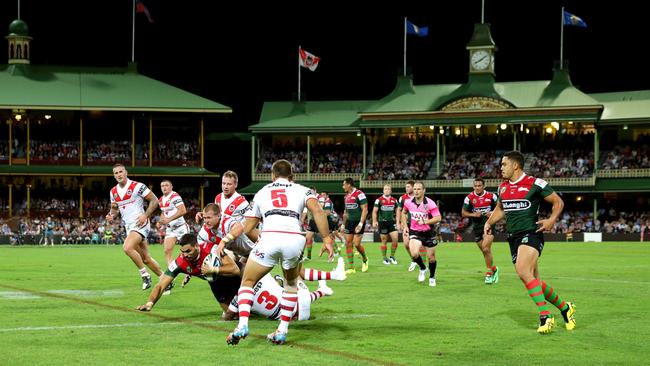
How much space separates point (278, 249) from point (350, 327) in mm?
2296

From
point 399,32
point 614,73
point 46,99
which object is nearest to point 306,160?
point 46,99

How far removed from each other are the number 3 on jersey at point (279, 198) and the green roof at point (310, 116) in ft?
214

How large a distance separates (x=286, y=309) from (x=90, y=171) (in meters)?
60.8

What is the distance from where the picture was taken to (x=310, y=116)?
80500mm

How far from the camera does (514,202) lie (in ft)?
45.3

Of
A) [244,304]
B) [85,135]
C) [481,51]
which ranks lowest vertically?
[244,304]

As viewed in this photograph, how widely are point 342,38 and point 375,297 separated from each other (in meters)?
83.2

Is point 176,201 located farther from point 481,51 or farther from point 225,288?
point 481,51

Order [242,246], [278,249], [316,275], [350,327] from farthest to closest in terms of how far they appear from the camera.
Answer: [242,246], [316,275], [350,327], [278,249]

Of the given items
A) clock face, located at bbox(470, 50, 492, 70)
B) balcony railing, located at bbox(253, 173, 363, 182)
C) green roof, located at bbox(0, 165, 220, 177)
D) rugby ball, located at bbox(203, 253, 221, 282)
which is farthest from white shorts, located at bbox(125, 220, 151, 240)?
clock face, located at bbox(470, 50, 492, 70)

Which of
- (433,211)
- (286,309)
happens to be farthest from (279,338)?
(433,211)

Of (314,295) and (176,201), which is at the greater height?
(176,201)

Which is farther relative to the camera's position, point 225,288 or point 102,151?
point 102,151

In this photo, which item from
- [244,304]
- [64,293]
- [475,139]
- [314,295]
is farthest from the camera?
[475,139]
